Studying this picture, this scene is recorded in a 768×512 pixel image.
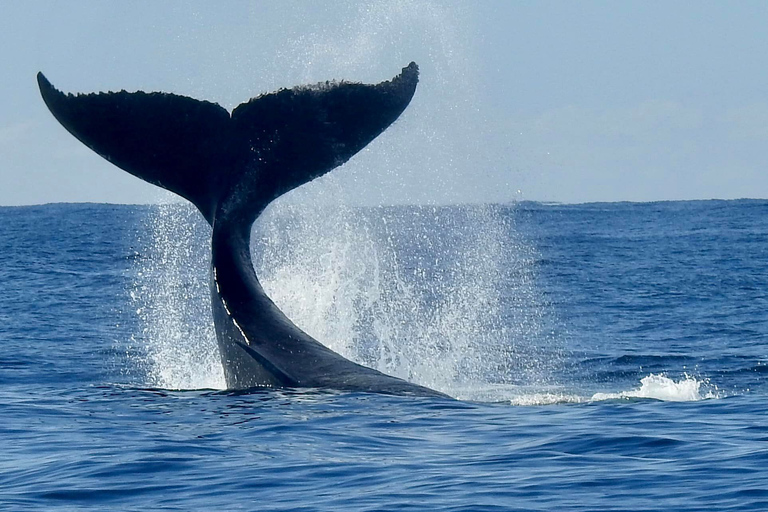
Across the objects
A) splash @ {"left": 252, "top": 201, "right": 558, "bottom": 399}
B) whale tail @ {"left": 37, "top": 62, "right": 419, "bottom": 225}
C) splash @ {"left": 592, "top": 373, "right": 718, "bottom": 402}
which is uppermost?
whale tail @ {"left": 37, "top": 62, "right": 419, "bottom": 225}

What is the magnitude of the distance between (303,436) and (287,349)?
1981mm

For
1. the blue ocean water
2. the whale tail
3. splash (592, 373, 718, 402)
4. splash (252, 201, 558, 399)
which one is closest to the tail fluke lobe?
the whale tail

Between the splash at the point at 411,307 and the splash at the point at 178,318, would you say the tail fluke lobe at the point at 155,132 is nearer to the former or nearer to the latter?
the splash at the point at 178,318

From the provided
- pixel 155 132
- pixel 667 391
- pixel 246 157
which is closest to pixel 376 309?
pixel 667 391

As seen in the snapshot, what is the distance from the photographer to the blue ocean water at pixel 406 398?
Result: 22.8 ft

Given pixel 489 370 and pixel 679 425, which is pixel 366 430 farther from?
pixel 489 370

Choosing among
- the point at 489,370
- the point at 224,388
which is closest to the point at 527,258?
the point at 489,370

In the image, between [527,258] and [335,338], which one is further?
[527,258]

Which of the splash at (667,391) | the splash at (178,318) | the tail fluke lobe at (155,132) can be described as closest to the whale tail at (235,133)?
the tail fluke lobe at (155,132)

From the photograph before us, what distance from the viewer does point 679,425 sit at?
8.89 metres

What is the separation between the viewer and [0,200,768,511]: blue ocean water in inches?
274

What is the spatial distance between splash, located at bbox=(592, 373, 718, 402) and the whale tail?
336 centimetres

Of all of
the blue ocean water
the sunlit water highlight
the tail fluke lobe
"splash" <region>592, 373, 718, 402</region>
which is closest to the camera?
the blue ocean water

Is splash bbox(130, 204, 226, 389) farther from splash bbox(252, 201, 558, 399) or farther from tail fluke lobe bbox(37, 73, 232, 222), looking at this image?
tail fluke lobe bbox(37, 73, 232, 222)
